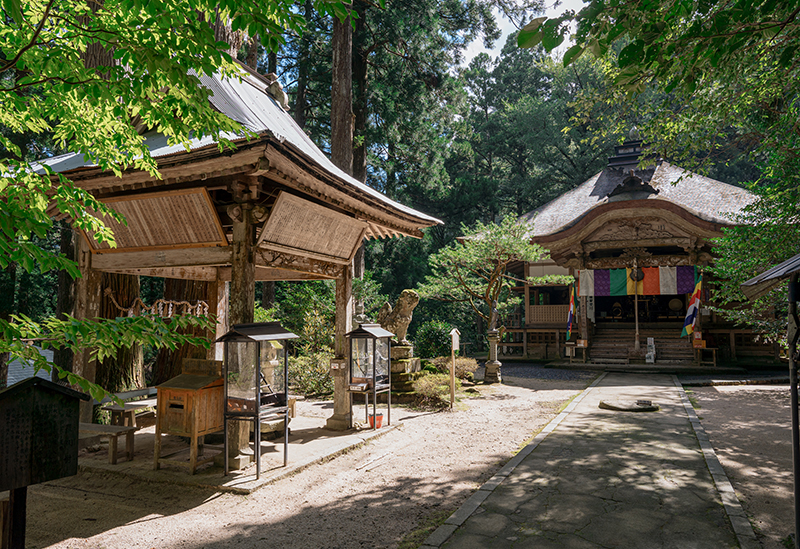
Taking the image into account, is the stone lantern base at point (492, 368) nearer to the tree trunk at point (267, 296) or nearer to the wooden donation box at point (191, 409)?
the tree trunk at point (267, 296)

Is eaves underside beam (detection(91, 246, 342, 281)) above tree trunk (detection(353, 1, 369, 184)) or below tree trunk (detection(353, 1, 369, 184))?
below

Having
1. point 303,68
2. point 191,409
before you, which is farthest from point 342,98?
point 191,409

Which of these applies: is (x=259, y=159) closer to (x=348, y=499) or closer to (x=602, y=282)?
(x=348, y=499)

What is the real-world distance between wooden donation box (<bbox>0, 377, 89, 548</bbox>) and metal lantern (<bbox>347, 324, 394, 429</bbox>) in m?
5.33

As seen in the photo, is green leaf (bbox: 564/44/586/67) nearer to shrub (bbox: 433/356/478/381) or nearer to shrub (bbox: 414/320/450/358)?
shrub (bbox: 433/356/478/381)

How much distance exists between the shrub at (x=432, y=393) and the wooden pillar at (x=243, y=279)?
487cm

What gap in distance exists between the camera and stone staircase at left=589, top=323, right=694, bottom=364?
Answer: 56.7 ft

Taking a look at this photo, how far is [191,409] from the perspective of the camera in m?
5.46

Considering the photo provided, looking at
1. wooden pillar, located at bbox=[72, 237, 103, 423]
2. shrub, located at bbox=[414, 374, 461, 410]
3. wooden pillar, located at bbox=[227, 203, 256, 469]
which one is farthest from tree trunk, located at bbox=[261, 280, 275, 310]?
wooden pillar, located at bbox=[227, 203, 256, 469]

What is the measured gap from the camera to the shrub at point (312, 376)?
39.1 ft

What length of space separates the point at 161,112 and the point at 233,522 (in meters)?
3.50

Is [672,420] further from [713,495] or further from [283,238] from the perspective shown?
[283,238]

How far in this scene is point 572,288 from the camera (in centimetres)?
1917

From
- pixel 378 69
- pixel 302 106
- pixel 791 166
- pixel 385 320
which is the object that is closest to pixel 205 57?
pixel 385 320
